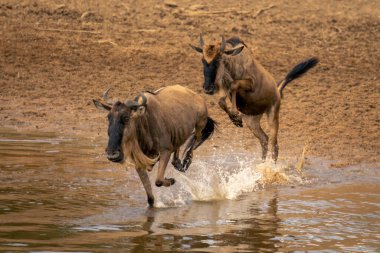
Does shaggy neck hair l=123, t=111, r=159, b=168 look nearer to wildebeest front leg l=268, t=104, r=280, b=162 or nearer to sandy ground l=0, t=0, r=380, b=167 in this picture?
wildebeest front leg l=268, t=104, r=280, b=162

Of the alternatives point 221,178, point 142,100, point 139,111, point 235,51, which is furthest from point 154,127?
point 235,51

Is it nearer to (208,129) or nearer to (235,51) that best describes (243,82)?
(235,51)

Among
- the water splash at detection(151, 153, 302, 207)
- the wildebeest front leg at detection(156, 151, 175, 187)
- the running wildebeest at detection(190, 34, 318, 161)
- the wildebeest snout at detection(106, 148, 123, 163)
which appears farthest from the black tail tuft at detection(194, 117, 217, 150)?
the wildebeest snout at detection(106, 148, 123, 163)

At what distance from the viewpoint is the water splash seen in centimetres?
973

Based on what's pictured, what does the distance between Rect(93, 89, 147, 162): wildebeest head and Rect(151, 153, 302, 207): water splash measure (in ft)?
3.60

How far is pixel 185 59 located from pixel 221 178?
6718mm

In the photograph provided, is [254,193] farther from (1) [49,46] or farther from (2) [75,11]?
(2) [75,11]

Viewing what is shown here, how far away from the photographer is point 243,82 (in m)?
11.1

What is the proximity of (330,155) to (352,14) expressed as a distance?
8210 millimetres

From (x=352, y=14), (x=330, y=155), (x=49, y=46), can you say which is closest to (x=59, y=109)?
(x=49, y=46)

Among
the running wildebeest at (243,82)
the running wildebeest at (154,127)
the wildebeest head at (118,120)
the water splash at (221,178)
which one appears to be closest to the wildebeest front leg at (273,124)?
the running wildebeest at (243,82)

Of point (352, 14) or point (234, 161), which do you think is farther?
point (352, 14)

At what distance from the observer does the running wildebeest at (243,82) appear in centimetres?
1056

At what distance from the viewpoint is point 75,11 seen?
736 inches
